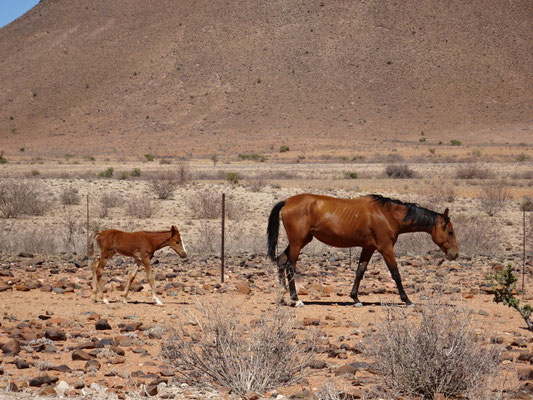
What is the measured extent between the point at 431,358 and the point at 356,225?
500cm

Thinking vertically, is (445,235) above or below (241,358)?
above

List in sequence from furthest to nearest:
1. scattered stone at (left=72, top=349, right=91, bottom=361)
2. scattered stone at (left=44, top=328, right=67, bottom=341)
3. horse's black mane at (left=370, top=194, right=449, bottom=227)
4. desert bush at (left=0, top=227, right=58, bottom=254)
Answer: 1. desert bush at (left=0, top=227, right=58, bottom=254)
2. horse's black mane at (left=370, top=194, right=449, bottom=227)
3. scattered stone at (left=44, top=328, right=67, bottom=341)
4. scattered stone at (left=72, top=349, right=91, bottom=361)

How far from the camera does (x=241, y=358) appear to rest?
22.4 ft

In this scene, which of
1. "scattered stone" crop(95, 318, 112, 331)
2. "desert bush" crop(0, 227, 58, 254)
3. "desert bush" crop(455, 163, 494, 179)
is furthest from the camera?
"desert bush" crop(455, 163, 494, 179)

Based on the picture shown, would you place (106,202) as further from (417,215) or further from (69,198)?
(417,215)

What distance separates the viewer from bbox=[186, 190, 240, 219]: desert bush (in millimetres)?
24000

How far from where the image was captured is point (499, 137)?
79500mm

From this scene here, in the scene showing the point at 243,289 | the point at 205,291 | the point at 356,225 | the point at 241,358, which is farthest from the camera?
the point at 205,291

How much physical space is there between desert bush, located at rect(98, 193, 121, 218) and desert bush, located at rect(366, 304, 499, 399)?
60.7ft

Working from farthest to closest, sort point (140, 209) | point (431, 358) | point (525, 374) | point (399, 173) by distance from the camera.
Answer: point (399, 173) → point (140, 209) → point (525, 374) → point (431, 358)

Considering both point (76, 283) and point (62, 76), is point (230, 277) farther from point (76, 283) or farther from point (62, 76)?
point (62, 76)

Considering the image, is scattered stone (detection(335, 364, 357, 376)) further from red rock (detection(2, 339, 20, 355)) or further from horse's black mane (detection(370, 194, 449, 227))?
horse's black mane (detection(370, 194, 449, 227))

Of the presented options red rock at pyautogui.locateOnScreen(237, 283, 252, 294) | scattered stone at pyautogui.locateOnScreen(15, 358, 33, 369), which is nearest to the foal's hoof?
red rock at pyautogui.locateOnScreen(237, 283, 252, 294)

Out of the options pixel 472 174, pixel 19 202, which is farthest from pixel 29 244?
pixel 472 174
